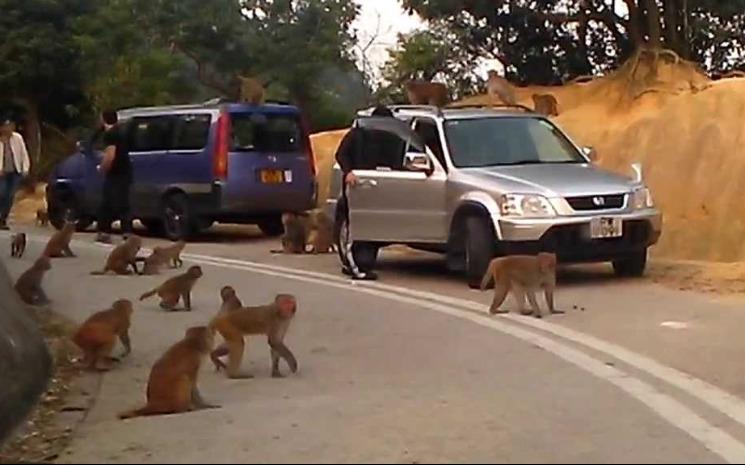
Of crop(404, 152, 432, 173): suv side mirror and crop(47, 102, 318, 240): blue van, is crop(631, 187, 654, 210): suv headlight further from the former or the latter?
crop(47, 102, 318, 240): blue van

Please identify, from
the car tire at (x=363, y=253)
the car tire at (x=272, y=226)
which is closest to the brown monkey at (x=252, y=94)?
the car tire at (x=272, y=226)

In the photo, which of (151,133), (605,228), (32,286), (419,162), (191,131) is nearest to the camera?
(32,286)

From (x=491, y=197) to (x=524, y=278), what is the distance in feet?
7.40

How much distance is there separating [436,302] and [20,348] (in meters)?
4.72

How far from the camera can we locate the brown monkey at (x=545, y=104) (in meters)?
26.8

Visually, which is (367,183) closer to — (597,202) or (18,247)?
(597,202)

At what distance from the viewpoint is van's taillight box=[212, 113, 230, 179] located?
22.3 metres

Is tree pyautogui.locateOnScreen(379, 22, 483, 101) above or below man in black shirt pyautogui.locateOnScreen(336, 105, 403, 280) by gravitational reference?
above

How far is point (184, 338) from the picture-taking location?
967cm

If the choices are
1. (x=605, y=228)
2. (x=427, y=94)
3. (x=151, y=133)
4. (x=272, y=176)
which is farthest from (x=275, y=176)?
(x=605, y=228)

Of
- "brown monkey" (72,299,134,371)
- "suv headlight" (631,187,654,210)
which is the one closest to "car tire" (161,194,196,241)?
"suv headlight" (631,187,654,210)

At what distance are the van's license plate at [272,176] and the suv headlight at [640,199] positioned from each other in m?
7.93

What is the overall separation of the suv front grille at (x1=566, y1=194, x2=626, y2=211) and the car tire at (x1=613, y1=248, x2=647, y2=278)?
621mm

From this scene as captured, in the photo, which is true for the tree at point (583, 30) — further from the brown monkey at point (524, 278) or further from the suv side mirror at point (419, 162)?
the brown monkey at point (524, 278)
